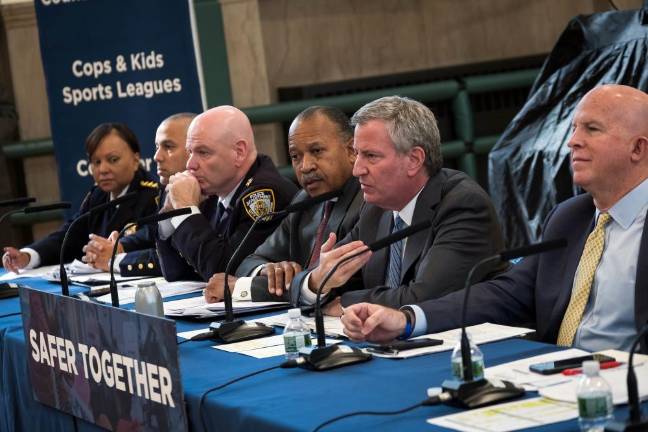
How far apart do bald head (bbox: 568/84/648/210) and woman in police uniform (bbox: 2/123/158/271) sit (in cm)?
324

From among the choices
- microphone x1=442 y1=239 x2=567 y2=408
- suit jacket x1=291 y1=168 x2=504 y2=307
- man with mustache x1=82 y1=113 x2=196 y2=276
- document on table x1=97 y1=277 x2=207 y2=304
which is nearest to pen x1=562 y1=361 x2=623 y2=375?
microphone x1=442 y1=239 x2=567 y2=408

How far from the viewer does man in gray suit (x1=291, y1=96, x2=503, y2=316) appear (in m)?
3.70

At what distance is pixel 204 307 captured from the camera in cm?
411

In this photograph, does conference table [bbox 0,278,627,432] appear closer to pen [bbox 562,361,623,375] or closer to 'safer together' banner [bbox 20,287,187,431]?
'safer together' banner [bbox 20,287,187,431]

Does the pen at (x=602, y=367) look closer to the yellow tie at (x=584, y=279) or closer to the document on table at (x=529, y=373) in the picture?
the document on table at (x=529, y=373)

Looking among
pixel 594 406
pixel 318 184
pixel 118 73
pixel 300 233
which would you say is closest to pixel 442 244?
pixel 318 184

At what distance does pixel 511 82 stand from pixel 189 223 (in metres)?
4.61

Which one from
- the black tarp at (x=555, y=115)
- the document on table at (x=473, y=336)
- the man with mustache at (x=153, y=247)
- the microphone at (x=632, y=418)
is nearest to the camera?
the microphone at (x=632, y=418)

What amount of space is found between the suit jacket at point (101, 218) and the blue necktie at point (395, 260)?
2.32 m

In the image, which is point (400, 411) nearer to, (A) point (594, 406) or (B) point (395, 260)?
(A) point (594, 406)

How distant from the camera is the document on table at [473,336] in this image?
305cm

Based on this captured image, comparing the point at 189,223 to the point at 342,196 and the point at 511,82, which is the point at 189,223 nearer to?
the point at 342,196

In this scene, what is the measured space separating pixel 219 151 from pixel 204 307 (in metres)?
1.12

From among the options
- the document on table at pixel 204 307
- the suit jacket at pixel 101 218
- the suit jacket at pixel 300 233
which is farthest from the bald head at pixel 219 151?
the suit jacket at pixel 101 218
